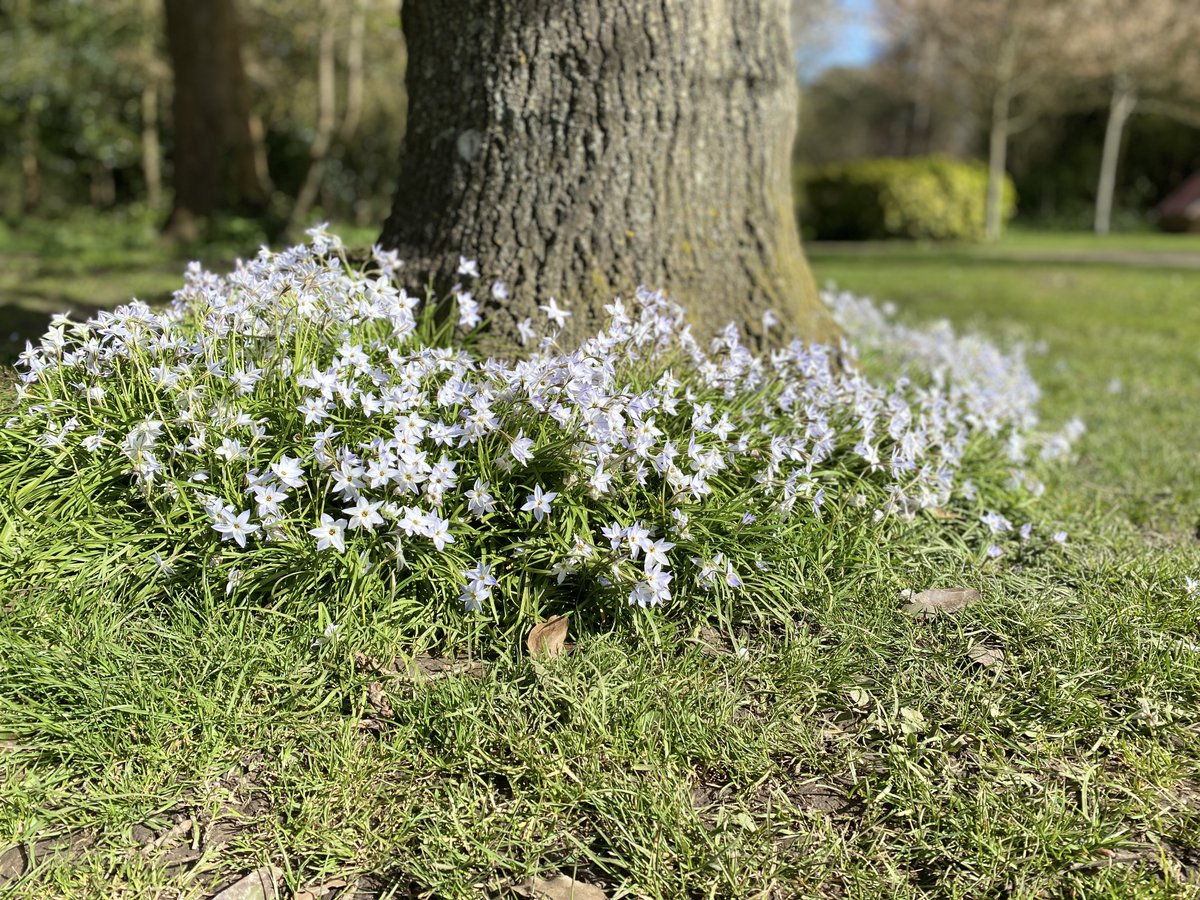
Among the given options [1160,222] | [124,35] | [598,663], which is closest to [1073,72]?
[1160,222]

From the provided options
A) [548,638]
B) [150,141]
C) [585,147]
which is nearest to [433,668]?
[548,638]

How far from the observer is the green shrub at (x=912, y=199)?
1767cm

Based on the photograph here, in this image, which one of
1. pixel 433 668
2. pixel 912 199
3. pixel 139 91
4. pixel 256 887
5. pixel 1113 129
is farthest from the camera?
pixel 1113 129

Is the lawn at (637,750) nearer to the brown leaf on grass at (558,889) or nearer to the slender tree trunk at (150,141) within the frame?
the brown leaf on grass at (558,889)

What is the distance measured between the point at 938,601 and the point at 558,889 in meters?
1.27

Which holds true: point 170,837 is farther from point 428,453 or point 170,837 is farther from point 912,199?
point 912,199

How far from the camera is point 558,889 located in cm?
164

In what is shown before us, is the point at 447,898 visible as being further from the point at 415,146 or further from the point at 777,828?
the point at 415,146

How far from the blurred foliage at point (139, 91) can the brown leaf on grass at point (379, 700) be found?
11.6 meters

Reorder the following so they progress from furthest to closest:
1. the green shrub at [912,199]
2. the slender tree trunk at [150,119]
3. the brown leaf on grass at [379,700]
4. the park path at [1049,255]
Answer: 1. the green shrub at [912,199]
2. the slender tree trunk at [150,119]
3. the park path at [1049,255]
4. the brown leaf on grass at [379,700]

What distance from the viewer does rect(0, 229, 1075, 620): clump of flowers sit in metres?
2.11

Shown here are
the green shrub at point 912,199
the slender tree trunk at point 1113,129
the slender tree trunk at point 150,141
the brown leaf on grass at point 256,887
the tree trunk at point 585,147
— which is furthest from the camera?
the slender tree trunk at point 1113,129

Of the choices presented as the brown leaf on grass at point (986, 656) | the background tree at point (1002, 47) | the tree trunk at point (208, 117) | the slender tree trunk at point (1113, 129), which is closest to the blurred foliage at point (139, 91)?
the tree trunk at point (208, 117)

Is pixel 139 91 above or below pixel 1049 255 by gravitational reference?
above
